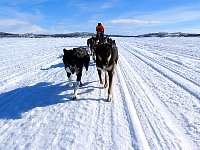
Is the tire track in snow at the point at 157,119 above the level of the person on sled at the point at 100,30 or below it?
below

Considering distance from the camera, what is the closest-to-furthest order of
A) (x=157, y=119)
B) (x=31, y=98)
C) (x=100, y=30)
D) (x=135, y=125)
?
(x=135, y=125) → (x=157, y=119) → (x=31, y=98) → (x=100, y=30)

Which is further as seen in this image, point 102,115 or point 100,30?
point 100,30

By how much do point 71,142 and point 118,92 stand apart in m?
3.14

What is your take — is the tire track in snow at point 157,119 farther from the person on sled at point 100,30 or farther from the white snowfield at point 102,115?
the person on sled at point 100,30

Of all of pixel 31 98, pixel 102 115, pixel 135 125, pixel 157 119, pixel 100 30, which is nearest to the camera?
pixel 135 125

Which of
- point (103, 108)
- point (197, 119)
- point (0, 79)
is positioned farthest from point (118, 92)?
point (0, 79)

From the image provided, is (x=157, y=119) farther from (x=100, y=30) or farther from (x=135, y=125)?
(x=100, y=30)

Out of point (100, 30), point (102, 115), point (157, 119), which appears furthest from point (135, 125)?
point (100, 30)

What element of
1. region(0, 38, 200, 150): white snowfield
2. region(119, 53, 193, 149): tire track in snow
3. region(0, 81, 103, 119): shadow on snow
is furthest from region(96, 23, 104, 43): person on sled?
region(119, 53, 193, 149): tire track in snow

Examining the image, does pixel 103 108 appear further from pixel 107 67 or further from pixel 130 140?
pixel 130 140

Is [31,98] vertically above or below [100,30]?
below

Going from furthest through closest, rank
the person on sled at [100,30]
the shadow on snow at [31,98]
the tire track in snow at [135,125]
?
the person on sled at [100,30], the shadow on snow at [31,98], the tire track in snow at [135,125]

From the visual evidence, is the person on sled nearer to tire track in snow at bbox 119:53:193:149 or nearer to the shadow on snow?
the shadow on snow

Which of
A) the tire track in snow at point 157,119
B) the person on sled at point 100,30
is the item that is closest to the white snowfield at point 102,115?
the tire track in snow at point 157,119
